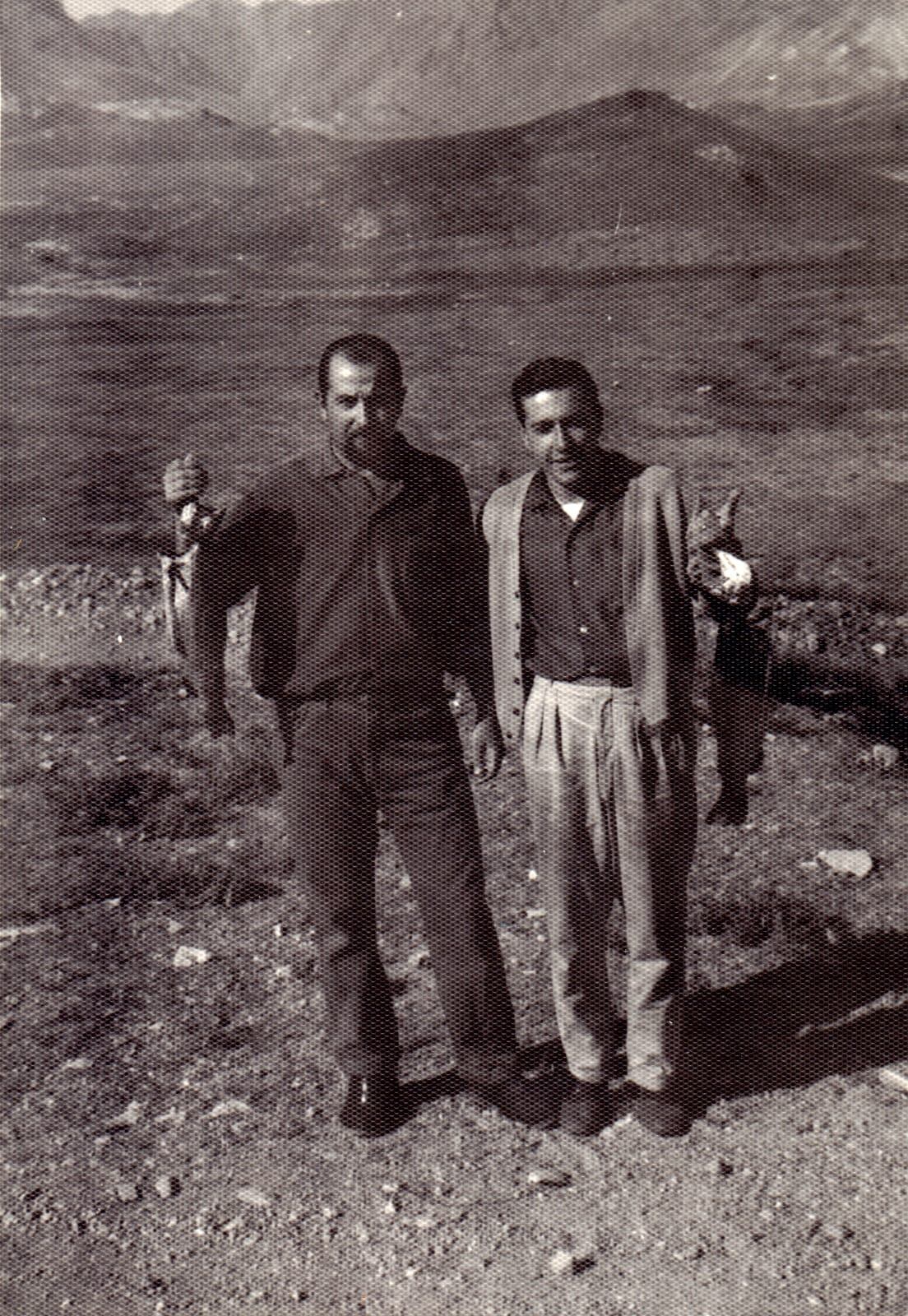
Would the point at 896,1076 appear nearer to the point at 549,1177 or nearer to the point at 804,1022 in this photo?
the point at 804,1022

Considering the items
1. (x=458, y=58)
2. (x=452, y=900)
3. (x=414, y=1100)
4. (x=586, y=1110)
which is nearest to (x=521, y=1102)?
(x=586, y=1110)

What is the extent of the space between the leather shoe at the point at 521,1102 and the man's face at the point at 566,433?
154cm

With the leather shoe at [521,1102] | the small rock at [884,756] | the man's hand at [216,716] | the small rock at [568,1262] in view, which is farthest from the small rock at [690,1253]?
the small rock at [884,756]

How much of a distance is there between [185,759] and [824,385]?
1048cm

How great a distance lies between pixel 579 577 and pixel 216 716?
36.1 inches

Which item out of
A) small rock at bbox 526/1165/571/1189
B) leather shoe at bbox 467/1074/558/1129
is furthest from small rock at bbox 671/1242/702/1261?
leather shoe at bbox 467/1074/558/1129

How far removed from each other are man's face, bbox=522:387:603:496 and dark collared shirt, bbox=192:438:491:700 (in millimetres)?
295

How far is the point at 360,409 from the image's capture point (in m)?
3.06

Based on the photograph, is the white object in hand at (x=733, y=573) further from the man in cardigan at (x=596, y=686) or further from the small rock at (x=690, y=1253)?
the small rock at (x=690, y=1253)

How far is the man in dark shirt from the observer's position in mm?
3115

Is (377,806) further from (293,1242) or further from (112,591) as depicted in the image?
(112,591)

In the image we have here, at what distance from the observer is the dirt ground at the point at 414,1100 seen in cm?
311

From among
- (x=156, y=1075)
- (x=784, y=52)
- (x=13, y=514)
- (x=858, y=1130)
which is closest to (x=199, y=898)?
(x=156, y=1075)

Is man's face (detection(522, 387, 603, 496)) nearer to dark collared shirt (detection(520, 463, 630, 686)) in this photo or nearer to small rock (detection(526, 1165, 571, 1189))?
dark collared shirt (detection(520, 463, 630, 686))
